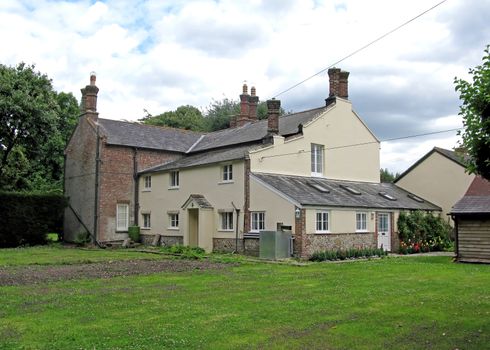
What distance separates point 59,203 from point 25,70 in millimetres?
8794

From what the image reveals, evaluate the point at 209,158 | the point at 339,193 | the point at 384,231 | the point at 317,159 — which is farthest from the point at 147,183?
the point at 384,231

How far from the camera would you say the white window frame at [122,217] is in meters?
33.8

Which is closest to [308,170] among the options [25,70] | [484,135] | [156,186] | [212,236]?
[212,236]

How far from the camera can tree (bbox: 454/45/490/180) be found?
27.0ft

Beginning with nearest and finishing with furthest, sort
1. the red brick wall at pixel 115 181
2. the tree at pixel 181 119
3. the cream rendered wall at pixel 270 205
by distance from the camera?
the cream rendered wall at pixel 270 205 → the red brick wall at pixel 115 181 → the tree at pixel 181 119

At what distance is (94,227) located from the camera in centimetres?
3312

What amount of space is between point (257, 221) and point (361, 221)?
5.60 m

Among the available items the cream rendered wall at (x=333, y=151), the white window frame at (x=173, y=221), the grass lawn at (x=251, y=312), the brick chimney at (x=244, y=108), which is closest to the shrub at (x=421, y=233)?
the cream rendered wall at (x=333, y=151)

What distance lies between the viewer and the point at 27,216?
3238cm

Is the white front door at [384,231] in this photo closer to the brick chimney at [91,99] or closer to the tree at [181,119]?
the brick chimney at [91,99]

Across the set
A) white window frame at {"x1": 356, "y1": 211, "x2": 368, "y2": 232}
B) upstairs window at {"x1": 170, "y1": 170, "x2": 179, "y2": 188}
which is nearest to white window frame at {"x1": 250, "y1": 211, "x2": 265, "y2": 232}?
white window frame at {"x1": 356, "y1": 211, "x2": 368, "y2": 232}

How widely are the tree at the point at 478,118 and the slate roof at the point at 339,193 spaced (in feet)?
48.7

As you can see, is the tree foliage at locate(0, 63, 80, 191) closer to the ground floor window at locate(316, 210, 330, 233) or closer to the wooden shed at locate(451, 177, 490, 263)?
the ground floor window at locate(316, 210, 330, 233)

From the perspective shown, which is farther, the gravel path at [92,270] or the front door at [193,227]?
the front door at [193,227]
